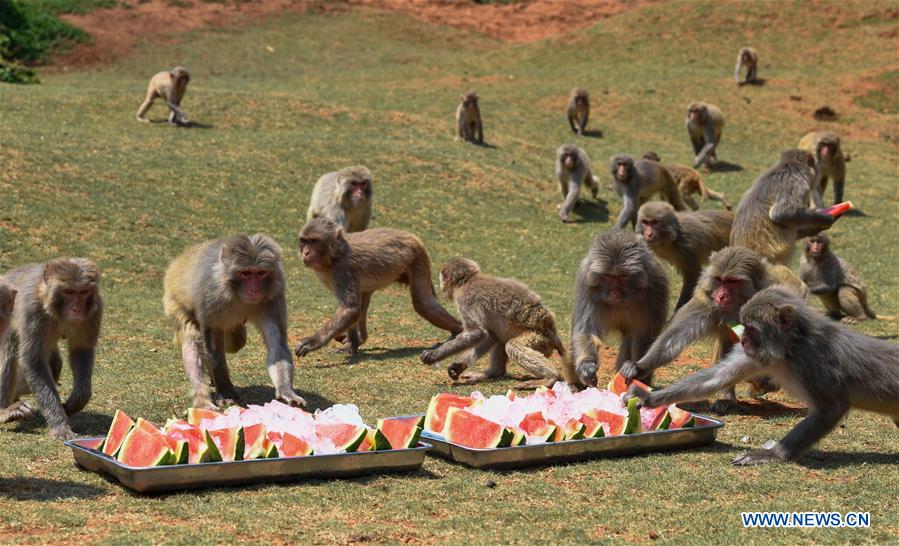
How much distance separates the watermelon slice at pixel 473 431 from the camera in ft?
22.0

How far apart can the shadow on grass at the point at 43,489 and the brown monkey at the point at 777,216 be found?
736cm

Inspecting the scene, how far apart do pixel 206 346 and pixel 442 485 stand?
9.76 feet

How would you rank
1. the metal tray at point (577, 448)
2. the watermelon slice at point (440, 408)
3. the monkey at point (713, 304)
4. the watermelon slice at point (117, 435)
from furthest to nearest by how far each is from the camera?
the monkey at point (713, 304) → the watermelon slice at point (440, 408) → the metal tray at point (577, 448) → the watermelon slice at point (117, 435)

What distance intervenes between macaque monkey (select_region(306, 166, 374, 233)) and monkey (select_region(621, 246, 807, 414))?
6512mm

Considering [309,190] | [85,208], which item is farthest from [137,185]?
[309,190]

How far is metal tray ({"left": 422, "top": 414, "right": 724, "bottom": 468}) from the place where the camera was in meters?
6.66

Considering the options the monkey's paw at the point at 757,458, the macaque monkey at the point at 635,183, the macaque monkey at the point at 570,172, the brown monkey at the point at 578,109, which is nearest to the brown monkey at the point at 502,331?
the monkey's paw at the point at 757,458

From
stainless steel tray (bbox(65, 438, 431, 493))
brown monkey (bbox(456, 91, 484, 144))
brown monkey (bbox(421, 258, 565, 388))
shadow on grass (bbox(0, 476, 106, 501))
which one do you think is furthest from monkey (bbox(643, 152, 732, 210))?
shadow on grass (bbox(0, 476, 106, 501))

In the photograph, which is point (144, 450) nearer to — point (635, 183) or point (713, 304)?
point (713, 304)

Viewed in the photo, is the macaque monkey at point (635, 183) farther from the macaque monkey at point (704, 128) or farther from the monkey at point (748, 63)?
the monkey at point (748, 63)

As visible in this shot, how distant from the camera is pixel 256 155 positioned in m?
20.0

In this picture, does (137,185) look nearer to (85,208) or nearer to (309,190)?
(85,208)

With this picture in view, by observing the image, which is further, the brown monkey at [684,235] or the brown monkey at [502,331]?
the brown monkey at [684,235]

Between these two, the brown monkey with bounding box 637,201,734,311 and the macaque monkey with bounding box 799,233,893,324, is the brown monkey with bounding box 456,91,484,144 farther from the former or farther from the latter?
the brown monkey with bounding box 637,201,734,311
